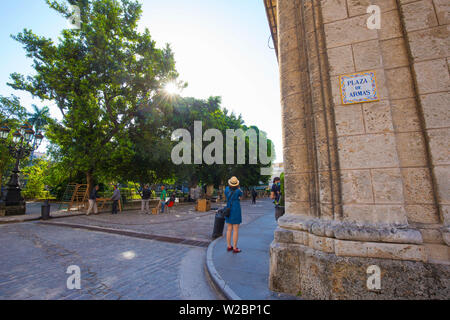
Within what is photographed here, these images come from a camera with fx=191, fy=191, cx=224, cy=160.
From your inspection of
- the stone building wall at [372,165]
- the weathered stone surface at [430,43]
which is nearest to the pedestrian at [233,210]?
the stone building wall at [372,165]

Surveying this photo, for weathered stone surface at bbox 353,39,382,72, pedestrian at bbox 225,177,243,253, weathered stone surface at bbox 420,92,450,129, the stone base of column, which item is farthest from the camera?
pedestrian at bbox 225,177,243,253

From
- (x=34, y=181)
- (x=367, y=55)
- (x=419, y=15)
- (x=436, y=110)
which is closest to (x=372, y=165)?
(x=436, y=110)

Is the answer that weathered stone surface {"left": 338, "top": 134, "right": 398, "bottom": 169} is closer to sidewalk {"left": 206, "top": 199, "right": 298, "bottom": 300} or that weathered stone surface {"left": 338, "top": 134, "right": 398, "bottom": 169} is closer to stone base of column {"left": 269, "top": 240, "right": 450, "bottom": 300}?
stone base of column {"left": 269, "top": 240, "right": 450, "bottom": 300}

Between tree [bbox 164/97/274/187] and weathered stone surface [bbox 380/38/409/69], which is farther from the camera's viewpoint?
tree [bbox 164/97/274/187]

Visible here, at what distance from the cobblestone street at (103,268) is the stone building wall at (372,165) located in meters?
1.78

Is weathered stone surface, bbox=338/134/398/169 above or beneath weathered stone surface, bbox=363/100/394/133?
beneath

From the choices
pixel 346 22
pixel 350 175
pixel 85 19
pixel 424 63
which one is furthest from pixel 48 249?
pixel 85 19

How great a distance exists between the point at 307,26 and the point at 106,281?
5762 millimetres

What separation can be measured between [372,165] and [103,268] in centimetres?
513

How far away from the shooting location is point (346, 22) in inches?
121

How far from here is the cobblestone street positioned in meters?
2.95

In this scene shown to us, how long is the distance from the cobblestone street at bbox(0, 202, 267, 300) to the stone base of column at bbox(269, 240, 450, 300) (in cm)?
112

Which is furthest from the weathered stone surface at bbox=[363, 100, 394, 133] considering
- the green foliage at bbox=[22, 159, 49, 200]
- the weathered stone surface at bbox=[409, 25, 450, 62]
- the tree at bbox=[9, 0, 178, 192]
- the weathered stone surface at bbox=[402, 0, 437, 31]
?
the green foliage at bbox=[22, 159, 49, 200]

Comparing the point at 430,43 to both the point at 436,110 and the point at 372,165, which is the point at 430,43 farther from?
the point at 372,165
